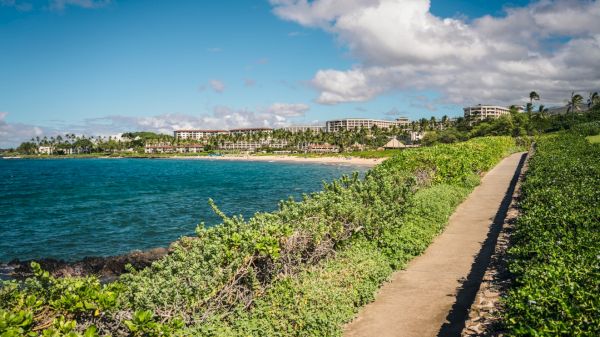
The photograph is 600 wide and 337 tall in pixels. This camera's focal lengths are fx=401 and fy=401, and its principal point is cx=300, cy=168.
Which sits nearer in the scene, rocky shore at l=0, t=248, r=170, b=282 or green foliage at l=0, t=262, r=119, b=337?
green foliage at l=0, t=262, r=119, b=337

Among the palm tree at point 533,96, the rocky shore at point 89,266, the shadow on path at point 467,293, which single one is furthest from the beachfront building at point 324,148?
the shadow on path at point 467,293

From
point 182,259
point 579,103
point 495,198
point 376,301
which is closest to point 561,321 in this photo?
point 376,301

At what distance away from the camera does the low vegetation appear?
17.8 feet

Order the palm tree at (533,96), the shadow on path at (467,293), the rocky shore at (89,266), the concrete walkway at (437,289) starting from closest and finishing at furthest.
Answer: the shadow on path at (467,293)
the concrete walkway at (437,289)
the rocky shore at (89,266)
the palm tree at (533,96)

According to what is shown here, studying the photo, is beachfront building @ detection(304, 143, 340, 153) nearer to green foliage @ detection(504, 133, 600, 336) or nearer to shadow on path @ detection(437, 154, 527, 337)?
shadow on path @ detection(437, 154, 527, 337)

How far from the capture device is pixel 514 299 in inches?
218

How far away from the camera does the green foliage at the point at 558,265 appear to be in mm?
4668

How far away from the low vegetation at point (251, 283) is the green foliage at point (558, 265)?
315 cm

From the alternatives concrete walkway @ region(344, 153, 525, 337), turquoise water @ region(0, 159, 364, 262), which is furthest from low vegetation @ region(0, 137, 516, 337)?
turquoise water @ region(0, 159, 364, 262)

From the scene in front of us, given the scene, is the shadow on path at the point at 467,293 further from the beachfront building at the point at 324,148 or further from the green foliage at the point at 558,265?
the beachfront building at the point at 324,148

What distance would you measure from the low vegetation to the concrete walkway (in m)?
0.36

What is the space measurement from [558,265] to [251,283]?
5181 millimetres

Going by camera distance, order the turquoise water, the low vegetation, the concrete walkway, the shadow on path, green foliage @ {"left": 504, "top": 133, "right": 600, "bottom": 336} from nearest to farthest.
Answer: green foliage @ {"left": 504, "top": 133, "right": 600, "bottom": 336} → the low vegetation → the shadow on path → the concrete walkway → the turquoise water

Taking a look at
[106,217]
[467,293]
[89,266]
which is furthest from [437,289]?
[106,217]
